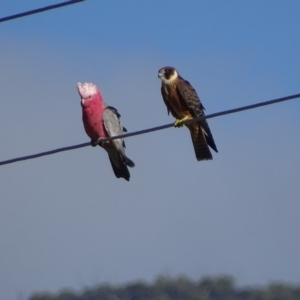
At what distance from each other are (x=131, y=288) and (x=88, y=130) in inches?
663

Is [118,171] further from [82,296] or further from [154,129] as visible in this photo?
[82,296]

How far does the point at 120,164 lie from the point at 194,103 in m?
0.87

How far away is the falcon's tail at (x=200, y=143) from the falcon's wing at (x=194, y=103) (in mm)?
37

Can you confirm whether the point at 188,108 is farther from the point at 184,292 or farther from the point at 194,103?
the point at 184,292

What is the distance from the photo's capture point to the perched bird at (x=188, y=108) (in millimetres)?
12711

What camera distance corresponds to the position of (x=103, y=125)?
40.9 ft

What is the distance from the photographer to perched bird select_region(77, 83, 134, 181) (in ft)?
40.8

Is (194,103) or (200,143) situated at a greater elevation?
(194,103)

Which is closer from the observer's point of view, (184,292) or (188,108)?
(188,108)

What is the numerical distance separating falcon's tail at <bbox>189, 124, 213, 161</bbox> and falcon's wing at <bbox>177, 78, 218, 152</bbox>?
0.12 ft

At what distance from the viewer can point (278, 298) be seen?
26.5m

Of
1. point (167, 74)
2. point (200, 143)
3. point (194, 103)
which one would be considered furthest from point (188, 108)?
point (167, 74)

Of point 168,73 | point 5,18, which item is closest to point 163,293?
point 168,73

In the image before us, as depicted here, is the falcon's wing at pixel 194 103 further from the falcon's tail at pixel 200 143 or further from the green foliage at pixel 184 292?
the green foliage at pixel 184 292
